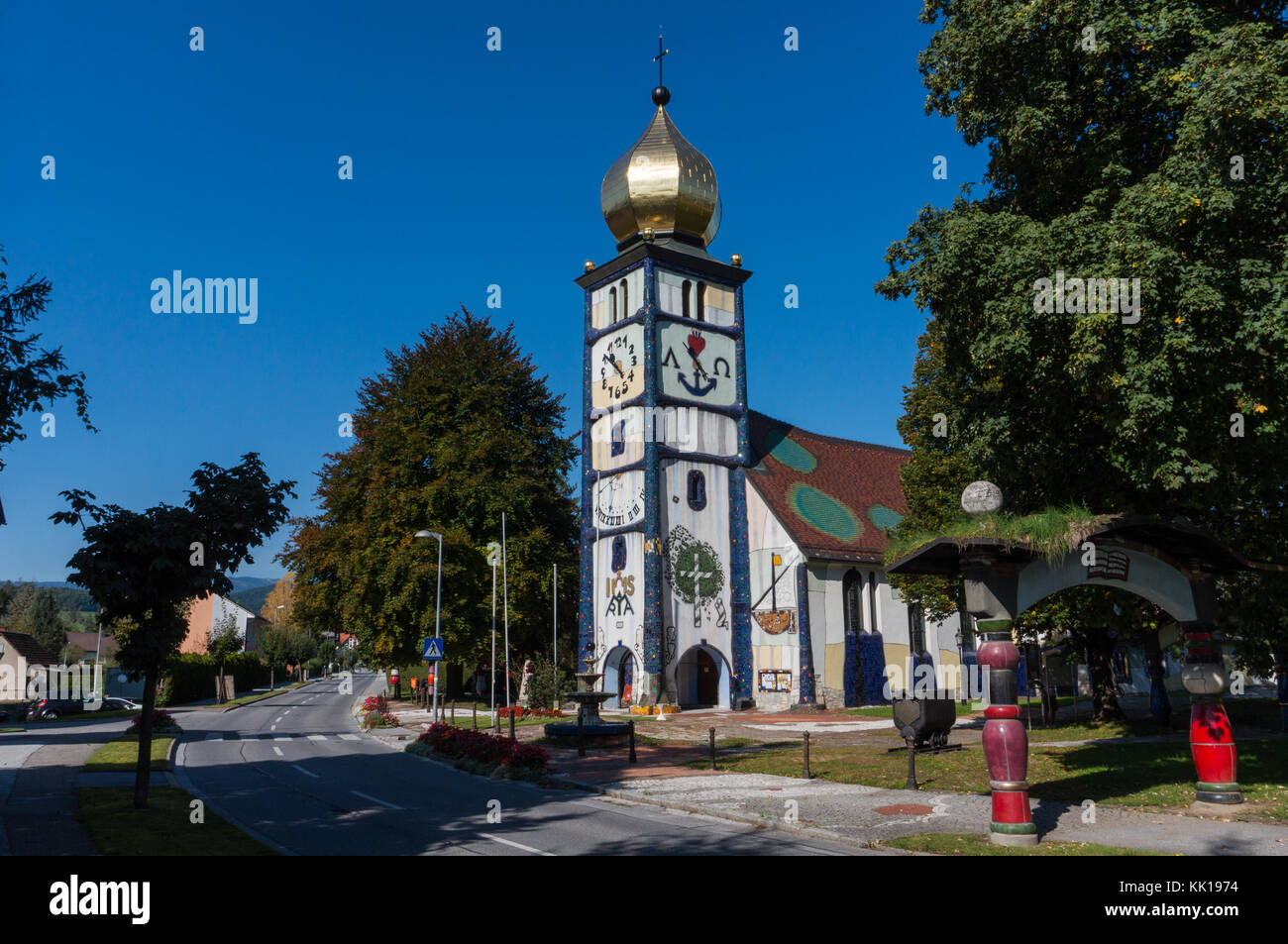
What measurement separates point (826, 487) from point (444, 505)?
56.6 ft

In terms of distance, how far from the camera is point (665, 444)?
1426 inches

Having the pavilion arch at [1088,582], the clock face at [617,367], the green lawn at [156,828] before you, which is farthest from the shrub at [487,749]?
the clock face at [617,367]

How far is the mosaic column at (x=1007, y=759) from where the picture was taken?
997 cm

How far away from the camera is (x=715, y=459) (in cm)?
3772

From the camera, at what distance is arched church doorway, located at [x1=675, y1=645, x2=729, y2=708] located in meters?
36.2

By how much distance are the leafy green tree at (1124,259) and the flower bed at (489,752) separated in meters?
9.98

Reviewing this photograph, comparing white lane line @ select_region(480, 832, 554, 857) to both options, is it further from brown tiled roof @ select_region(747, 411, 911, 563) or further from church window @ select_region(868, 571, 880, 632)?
church window @ select_region(868, 571, 880, 632)

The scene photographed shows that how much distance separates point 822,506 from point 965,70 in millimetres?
26882

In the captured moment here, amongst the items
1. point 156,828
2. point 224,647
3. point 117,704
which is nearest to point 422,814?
point 156,828

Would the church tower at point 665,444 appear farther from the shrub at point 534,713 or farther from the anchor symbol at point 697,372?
the shrub at point 534,713
